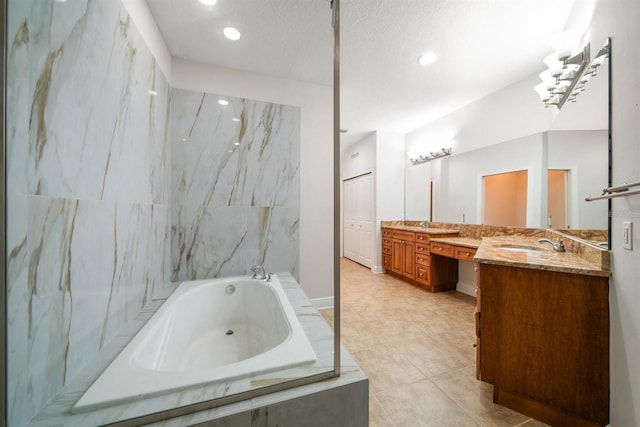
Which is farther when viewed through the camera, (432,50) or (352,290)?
(352,290)

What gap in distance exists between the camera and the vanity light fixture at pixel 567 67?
149cm

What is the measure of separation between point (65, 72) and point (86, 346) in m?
1.09

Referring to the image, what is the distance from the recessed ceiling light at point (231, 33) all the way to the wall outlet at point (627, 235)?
8.76 ft

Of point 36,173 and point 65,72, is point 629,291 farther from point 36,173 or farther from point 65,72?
point 65,72

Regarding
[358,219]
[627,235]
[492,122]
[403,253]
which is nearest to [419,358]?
[627,235]

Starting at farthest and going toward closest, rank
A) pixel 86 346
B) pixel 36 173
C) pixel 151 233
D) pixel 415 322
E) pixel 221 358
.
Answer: pixel 415 322 < pixel 151 233 < pixel 221 358 < pixel 86 346 < pixel 36 173

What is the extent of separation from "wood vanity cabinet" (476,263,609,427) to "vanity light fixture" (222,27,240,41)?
8.18ft

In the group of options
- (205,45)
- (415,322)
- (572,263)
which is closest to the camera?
(572,263)

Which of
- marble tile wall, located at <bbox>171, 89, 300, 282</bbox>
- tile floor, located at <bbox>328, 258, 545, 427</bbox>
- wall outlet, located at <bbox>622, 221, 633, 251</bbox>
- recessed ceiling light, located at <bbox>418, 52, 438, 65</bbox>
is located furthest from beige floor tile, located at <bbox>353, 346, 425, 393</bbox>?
recessed ceiling light, located at <bbox>418, 52, 438, 65</bbox>

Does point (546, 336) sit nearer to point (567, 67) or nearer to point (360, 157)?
point (567, 67)

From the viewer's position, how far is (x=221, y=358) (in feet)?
4.96

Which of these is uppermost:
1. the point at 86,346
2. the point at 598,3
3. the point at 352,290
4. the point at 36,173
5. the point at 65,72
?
the point at 598,3

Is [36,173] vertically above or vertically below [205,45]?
below

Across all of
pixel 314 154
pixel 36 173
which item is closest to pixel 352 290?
pixel 314 154
